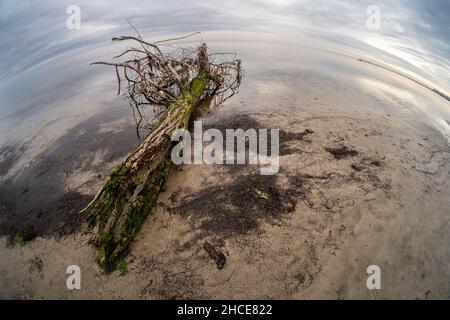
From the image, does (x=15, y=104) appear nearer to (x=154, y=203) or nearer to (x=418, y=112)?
(x=154, y=203)

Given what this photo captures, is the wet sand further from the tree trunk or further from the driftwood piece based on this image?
the tree trunk

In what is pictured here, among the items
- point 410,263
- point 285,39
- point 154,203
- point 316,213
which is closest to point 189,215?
point 154,203

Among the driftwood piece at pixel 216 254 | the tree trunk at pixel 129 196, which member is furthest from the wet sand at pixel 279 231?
the tree trunk at pixel 129 196

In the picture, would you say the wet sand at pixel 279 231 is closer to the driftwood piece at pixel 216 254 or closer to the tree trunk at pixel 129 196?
the driftwood piece at pixel 216 254

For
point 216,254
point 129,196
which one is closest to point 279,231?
point 216,254

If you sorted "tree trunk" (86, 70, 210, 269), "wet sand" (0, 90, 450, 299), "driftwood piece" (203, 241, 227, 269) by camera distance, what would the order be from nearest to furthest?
"wet sand" (0, 90, 450, 299) < "driftwood piece" (203, 241, 227, 269) < "tree trunk" (86, 70, 210, 269)

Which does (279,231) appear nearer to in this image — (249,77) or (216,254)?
(216,254)

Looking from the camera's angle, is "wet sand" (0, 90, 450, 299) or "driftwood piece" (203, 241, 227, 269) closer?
"wet sand" (0, 90, 450, 299)

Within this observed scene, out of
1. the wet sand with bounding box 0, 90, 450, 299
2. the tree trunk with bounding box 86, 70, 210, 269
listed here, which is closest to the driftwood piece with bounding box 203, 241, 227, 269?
the wet sand with bounding box 0, 90, 450, 299
